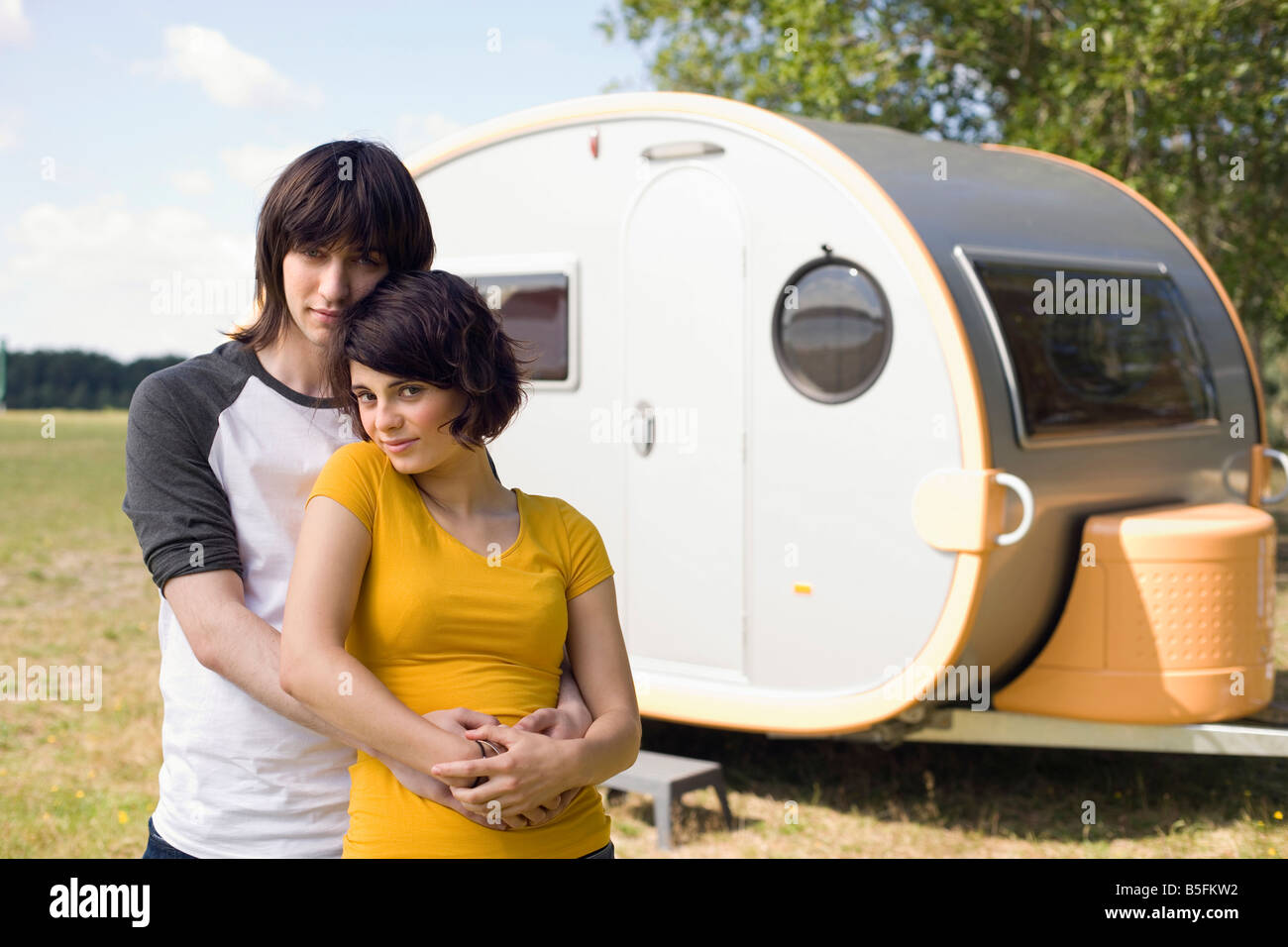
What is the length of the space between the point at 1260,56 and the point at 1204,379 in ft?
15.6

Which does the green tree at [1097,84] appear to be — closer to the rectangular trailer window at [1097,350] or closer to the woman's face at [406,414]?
the rectangular trailer window at [1097,350]

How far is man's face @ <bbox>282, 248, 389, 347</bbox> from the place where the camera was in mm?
2072

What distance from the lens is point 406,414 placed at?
77.9 inches

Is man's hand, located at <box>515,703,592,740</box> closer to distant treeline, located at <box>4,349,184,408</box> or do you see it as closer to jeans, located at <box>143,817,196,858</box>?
jeans, located at <box>143,817,196,858</box>

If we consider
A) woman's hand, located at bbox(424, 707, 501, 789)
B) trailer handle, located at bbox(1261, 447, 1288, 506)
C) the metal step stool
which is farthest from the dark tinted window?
woman's hand, located at bbox(424, 707, 501, 789)

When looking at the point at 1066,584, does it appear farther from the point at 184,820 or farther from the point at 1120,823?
the point at 184,820

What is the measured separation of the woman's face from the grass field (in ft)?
12.5

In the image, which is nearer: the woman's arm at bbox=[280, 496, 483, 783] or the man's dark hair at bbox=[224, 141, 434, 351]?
the woman's arm at bbox=[280, 496, 483, 783]

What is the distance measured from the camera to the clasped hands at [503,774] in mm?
1844

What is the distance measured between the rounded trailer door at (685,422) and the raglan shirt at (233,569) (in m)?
3.58

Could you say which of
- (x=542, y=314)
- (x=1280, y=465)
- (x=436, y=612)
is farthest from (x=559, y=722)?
(x=1280, y=465)

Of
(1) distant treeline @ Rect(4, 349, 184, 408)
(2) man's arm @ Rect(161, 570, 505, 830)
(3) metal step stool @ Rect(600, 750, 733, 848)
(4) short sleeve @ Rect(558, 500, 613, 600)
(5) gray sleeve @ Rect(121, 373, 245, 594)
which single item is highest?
(1) distant treeline @ Rect(4, 349, 184, 408)

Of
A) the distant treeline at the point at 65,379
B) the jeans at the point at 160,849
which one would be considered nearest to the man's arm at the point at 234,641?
the jeans at the point at 160,849

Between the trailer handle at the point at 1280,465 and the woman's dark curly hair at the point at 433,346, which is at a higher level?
the woman's dark curly hair at the point at 433,346
